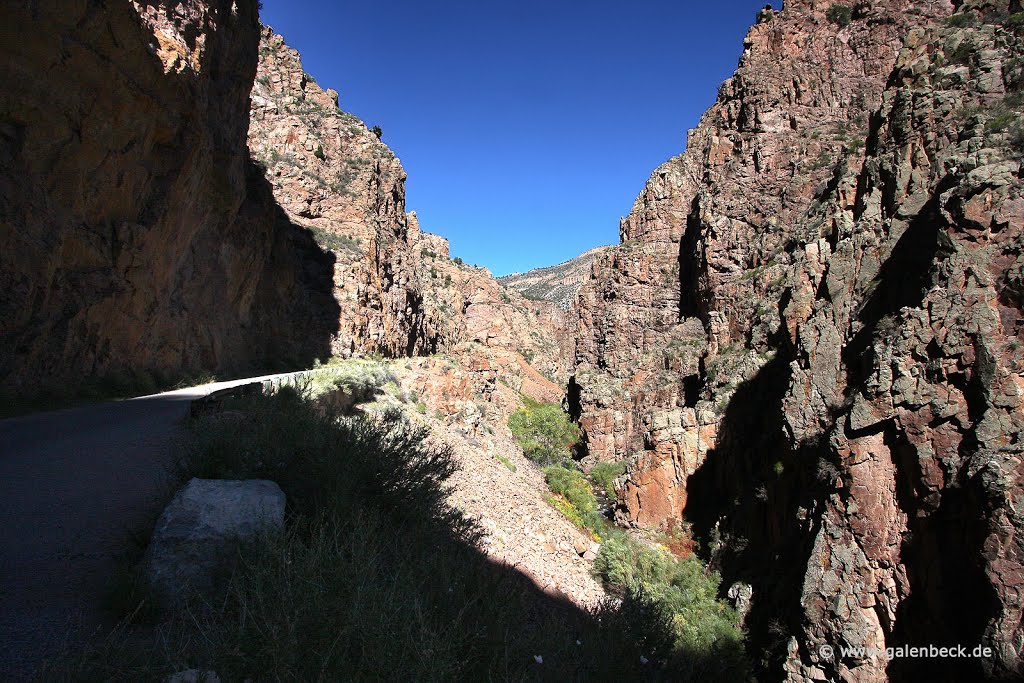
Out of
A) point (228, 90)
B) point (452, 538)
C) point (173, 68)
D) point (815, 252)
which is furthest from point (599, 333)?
point (452, 538)

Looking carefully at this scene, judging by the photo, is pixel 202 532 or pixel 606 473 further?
pixel 606 473

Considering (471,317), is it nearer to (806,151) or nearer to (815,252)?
(806,151)

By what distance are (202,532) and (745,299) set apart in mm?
23741

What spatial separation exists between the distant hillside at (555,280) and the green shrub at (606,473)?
73205mm

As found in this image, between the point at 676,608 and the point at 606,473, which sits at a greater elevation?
the point at 606,473

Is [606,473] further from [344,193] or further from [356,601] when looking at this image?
[356,601]

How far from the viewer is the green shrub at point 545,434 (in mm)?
26625

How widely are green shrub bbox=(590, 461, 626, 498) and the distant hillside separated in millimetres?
73205

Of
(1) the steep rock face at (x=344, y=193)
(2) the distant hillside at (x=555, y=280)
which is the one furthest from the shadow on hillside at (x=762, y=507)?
(2) the distant hillside at (x=555, y=280)

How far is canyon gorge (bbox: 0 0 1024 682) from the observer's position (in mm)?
8453

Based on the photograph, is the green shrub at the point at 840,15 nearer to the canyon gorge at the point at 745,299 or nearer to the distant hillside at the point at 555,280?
the canyon gorge at the point at 745,299

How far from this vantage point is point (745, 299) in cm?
2381

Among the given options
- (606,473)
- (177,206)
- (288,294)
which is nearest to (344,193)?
(288,294)

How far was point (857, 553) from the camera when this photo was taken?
915cm
